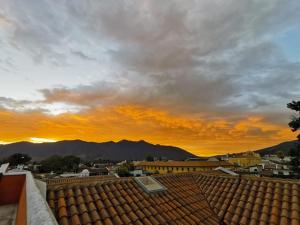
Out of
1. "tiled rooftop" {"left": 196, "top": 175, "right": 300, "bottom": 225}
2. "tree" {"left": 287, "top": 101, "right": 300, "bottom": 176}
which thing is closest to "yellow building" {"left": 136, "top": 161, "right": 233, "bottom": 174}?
"tree" {"left": 287, "top": 101, "right": 300, "bottom": 176}

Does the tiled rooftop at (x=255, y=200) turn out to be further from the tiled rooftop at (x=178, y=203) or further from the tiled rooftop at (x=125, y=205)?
the tiled rooftop at (x=125, y=205)

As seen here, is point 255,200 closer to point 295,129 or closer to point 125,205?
point 125,205

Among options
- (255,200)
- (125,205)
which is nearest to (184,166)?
(255,200)

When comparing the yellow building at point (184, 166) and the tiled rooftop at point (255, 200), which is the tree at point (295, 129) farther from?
the yellow building at point (184, 166)

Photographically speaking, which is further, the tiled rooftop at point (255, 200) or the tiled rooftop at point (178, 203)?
the tiled rooftop at point (255, 200)

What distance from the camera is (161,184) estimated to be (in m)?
9.46

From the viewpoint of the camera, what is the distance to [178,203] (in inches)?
321

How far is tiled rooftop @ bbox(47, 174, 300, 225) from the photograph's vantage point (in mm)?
6027

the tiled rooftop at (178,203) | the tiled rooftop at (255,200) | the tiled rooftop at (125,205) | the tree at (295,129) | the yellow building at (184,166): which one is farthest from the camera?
the yellow building at (184,166)

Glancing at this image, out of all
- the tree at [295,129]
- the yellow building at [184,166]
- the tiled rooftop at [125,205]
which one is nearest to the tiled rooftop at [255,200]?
the tiled rooftop at [125,205]

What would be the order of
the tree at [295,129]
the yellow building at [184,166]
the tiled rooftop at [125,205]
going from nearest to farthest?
the tiled rooftop at [125,205] < the tree at [295,129] < the yellow building at [184,166]

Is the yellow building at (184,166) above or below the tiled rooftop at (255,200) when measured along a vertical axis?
above

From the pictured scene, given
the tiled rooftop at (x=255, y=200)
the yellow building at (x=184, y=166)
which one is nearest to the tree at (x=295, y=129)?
the tiled rooftop at (x=255, y=200)

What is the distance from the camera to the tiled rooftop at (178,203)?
6.03 m
